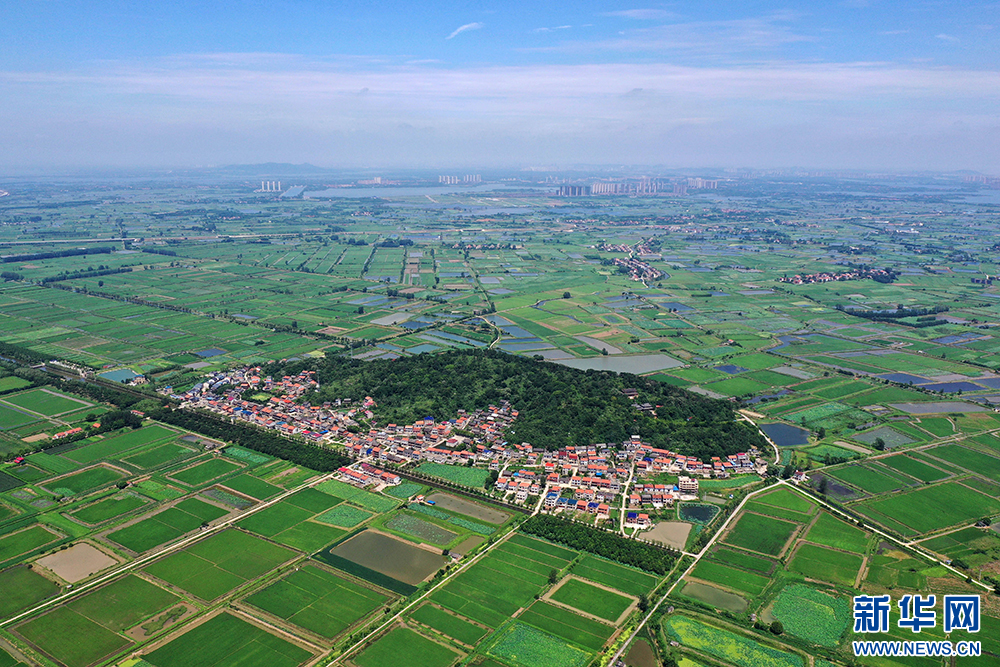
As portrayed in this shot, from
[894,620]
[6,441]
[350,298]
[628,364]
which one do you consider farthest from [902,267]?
[6,441]

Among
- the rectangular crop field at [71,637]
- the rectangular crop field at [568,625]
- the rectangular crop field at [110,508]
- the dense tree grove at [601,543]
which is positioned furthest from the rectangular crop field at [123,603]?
the dense tree grove at [601,543]

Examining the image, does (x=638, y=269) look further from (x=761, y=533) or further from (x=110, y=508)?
(x=110, y=508)

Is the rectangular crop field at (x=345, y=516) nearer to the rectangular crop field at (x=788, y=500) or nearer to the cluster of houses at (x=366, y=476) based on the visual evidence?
the cluster of houses at (x=366, y=476)

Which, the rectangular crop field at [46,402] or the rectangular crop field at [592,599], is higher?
the rectangular crop field at [46,402]

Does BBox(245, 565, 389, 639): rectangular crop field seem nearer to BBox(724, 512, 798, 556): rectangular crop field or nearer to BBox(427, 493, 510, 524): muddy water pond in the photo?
BBox(427, 493, 510, 524): muddy water pond

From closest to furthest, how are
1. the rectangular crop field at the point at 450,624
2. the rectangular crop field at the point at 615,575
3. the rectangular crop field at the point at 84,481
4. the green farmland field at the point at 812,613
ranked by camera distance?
the rectangular crop field at the point at 450,624
the green farmland field at the point at 812,613
the rectangular crop field at the point at 615,575
the rectangular crop field at the point at 84,481

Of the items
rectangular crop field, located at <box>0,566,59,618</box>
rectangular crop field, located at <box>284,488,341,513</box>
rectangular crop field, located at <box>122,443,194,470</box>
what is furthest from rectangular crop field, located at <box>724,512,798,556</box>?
rectangular crop field, located at <box>122,443,194,470</box>
